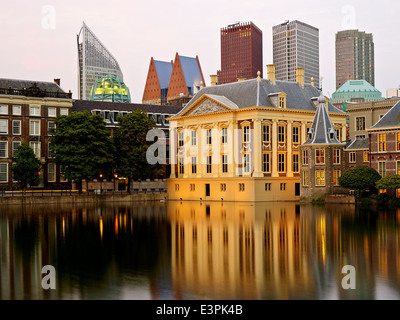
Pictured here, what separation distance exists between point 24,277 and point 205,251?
949 cm

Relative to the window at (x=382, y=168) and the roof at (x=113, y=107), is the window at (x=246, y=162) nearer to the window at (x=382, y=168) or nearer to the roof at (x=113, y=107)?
the window at (x=382, y=168)

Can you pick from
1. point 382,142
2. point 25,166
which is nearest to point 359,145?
point 382,142

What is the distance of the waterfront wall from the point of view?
7969 centimetres

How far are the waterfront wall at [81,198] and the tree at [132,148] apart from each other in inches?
151

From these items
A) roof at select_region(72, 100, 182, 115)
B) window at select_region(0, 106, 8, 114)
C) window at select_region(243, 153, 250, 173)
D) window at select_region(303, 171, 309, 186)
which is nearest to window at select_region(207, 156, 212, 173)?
window at select_region(243, 153, 250, 173)

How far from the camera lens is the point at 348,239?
34875mm

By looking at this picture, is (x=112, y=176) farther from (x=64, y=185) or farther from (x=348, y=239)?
(x=348, y=239)

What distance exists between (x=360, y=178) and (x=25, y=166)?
1812 inches

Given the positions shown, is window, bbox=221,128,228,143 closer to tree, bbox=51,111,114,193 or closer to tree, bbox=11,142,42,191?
tree, bbox=51,111,114,193

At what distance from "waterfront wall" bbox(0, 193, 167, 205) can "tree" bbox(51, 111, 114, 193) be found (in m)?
3.54

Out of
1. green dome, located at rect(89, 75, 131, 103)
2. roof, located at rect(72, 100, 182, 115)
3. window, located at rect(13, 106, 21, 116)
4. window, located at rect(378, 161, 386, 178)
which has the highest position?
green dome, located at rect(89, 75, 131, 103)

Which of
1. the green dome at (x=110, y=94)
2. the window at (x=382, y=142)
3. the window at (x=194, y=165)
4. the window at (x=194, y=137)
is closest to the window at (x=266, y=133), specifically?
the window at (x=194, y=137)

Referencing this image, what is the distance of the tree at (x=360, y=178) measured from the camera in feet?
239
